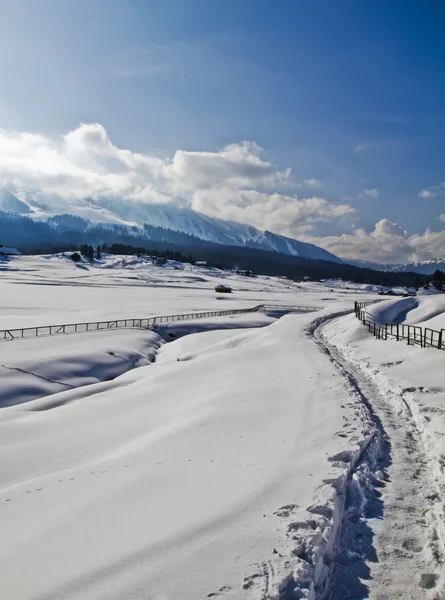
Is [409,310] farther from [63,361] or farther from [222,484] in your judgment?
[222,484]

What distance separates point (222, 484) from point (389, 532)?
9.75ft

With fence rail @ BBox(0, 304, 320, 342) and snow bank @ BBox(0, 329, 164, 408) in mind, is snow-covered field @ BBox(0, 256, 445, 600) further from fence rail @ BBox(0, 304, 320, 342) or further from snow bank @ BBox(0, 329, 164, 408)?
fence rail @ BBox(0, 304, 320, 342)

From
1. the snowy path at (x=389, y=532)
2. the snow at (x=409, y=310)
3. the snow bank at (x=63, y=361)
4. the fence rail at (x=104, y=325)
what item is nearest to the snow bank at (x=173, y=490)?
the snowy path at (x=389, y=532)

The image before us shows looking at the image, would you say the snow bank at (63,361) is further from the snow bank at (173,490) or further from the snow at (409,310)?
the snow at (409,310)

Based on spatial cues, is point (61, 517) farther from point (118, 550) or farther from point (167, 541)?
point (167, 541)

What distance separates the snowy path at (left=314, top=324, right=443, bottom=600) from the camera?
4906 mm

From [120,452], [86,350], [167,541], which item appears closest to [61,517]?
[167,541]

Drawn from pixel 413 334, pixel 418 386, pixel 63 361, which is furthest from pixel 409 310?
pixel 63 361

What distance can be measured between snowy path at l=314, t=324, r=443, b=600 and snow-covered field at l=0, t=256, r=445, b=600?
0.09ft

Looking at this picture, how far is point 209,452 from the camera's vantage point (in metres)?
8.75

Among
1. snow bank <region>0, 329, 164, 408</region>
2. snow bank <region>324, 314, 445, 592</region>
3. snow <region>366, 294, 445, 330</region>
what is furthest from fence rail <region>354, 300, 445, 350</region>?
snow bank <region>0, 329, 164, 408</region>

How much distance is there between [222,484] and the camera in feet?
23.2

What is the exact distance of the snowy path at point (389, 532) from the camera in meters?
4.91

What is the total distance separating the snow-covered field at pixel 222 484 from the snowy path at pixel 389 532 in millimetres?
27
